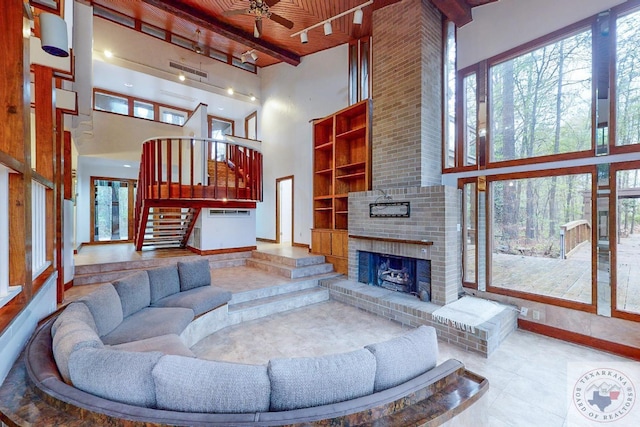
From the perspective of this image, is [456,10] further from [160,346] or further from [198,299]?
[160,346]

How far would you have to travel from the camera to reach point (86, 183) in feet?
26.6

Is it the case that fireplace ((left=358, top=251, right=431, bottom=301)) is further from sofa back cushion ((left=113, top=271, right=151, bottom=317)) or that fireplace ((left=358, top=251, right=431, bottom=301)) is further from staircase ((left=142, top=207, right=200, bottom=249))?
staircase ((left=142, top=207, right=200, bottom=249))

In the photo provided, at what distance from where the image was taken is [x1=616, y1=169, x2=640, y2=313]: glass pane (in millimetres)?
3139

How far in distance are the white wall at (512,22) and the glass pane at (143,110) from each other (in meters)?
8.53

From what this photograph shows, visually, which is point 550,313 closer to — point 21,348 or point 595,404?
point 595,404

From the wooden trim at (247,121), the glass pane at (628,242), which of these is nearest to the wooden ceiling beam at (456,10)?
the glass pane at (628,242)

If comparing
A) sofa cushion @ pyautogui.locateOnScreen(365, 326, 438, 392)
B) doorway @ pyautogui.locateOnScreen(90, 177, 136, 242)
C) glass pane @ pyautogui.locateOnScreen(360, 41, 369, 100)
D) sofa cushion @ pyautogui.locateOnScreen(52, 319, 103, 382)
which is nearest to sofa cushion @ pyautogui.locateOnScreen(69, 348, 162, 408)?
sofa cushion @ pyautogui.locateOnScreen(52, 319, 103, 382)

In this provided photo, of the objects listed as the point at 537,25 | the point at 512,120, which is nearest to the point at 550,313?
the point at 512,120

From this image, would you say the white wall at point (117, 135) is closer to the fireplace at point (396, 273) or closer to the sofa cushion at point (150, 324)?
the sofa cushion at point (150, 324)

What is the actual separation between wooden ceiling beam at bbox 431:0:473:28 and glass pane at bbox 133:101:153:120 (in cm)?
816

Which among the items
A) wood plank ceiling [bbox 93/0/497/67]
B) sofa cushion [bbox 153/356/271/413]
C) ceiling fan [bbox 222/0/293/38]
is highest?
wood plank ceiling [bbox 93/0/497/67]

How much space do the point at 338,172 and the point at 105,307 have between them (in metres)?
4.61

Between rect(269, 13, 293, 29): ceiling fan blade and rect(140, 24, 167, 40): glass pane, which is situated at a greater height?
rect(140, 24, 167, 40): glass pane

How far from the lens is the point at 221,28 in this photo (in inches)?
266
